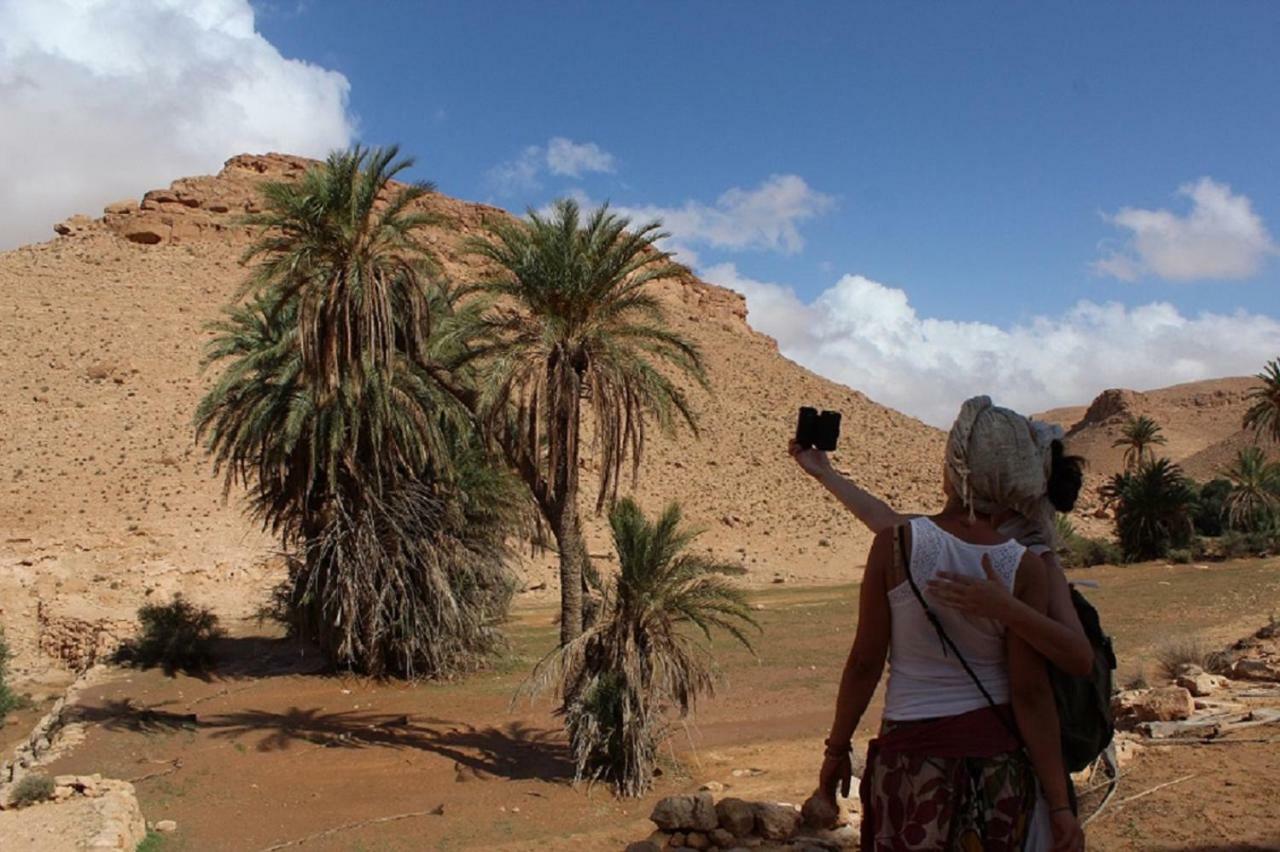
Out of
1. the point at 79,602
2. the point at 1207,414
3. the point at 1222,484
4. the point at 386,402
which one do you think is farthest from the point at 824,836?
the point at 1207,414

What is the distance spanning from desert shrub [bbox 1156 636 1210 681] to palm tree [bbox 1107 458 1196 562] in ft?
69.4

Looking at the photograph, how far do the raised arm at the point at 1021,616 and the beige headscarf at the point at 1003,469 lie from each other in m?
0.24

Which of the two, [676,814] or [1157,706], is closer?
[676,814]

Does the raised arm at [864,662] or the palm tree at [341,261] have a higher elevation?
the palm tree at [341,261]

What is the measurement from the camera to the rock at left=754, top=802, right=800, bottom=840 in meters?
7.16

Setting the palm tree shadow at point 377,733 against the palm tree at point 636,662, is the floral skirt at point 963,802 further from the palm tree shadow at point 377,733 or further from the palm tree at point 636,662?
the palm tree shadow at point 377,733

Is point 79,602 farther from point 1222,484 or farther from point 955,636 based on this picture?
point 1222,484

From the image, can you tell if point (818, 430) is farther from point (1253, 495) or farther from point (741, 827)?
point (1253, 495)

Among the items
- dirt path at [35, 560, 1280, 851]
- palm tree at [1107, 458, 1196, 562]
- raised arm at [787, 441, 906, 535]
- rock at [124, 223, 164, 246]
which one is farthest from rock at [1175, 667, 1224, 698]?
rock at [124, 223, 164, 246]

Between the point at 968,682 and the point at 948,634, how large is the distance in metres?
0.14

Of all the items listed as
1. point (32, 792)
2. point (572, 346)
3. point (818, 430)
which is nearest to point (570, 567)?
point (572, 346)

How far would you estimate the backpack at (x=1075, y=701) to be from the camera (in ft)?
8.94

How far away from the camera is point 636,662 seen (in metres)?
11.0

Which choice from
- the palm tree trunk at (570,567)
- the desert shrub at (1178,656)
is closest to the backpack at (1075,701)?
the palm tree trunk at (570,567)
